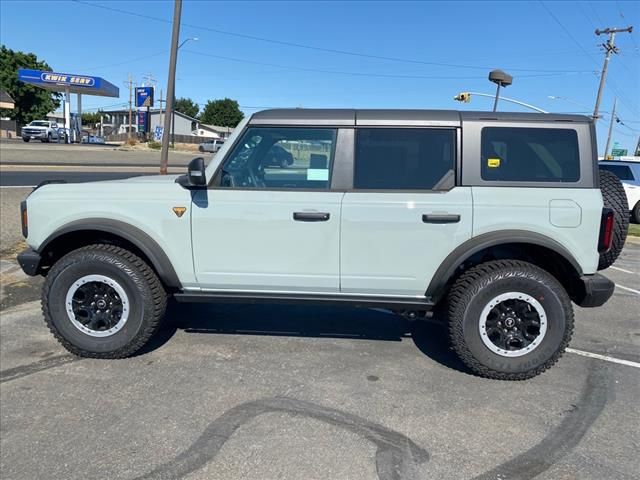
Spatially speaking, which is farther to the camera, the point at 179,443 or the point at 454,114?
the point at 454,114

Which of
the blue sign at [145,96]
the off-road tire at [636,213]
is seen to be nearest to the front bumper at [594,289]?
the off-road tire at [636,213]

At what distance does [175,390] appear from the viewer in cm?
347

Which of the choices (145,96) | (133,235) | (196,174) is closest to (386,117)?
(196,174)

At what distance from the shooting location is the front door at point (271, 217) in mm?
3697

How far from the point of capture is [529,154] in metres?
3.66

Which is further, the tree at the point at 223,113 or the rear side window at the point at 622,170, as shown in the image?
the tree at the point at 223,113

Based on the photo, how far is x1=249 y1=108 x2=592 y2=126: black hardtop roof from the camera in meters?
3.69

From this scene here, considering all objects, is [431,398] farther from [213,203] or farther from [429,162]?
[213,203]

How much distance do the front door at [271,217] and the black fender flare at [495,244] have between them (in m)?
0.84

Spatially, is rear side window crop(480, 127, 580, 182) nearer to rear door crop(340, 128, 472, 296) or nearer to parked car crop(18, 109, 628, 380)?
parked car crop(18, 109, 628, 380)

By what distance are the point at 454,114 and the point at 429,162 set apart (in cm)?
42

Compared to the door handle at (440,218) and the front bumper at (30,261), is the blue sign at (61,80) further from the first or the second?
the door handle at (440,218)

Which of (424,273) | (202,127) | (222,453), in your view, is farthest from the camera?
(202,127)

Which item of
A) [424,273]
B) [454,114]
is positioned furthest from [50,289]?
[454,114]
